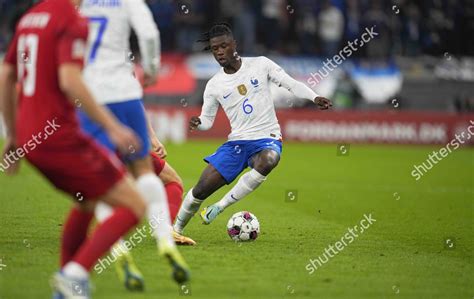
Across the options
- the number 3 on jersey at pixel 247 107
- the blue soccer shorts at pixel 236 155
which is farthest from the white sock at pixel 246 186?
the number 3 on jersey at pixel 247 107

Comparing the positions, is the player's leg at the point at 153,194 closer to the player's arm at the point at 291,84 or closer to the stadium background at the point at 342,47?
the player's arm at the point at 291,84

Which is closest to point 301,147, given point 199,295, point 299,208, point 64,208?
point 299,208

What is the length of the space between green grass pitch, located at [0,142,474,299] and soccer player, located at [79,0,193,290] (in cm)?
66

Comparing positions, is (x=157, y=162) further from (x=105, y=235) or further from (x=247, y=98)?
(x=105, y=235)

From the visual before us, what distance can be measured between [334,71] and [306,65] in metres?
0.98

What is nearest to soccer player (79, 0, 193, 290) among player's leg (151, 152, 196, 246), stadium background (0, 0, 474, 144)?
player's leg (151, 152, 196, 246)

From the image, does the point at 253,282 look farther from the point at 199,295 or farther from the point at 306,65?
the point at 306,65

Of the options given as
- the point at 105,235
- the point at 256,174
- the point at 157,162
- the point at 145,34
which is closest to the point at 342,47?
the point at 256,174

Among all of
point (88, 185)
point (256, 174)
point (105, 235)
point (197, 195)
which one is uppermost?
point (88, 185)

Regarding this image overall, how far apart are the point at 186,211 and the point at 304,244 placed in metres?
1.42

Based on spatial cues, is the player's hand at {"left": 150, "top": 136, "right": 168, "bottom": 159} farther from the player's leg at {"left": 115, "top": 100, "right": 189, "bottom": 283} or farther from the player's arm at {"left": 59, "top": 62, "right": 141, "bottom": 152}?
the player's arm at {"left": 59, "top": 62, "right": 141, "bottom": 152}

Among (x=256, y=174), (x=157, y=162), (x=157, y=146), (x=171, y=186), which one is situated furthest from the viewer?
(x=256, y=174)

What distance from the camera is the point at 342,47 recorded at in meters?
31.5

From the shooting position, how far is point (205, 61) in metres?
31.5
